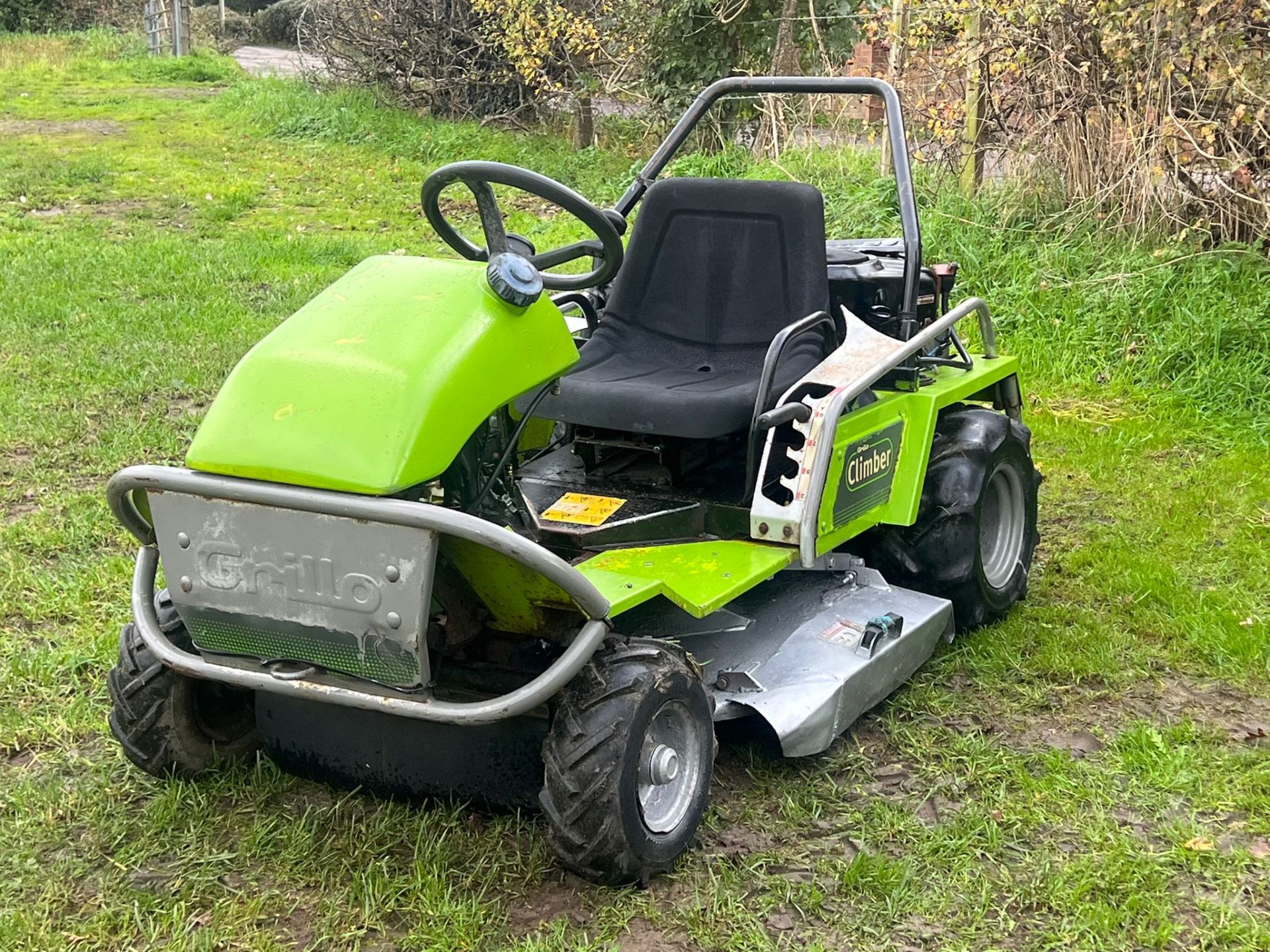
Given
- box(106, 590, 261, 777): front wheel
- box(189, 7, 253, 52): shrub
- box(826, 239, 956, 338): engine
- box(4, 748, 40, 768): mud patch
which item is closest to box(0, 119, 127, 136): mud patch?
box(189, 7, 253, 52): shrub

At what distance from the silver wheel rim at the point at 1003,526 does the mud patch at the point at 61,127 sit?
10027 mm

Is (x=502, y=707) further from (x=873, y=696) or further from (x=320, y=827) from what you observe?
(x=873, y=696)

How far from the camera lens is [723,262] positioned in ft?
12.0

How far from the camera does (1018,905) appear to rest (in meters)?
2.54

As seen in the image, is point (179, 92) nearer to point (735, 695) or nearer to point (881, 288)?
point (881, 288)

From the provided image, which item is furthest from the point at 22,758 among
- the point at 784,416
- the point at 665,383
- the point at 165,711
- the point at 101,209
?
the point at 101,209

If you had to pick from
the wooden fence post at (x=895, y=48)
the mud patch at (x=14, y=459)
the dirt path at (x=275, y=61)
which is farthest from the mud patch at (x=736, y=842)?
the dirt path at (x=275, y=61)

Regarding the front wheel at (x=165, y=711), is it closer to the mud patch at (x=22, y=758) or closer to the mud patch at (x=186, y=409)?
the mud patch at (x=22, y=758)

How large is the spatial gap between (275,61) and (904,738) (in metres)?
16.9

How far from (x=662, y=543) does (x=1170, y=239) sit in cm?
367

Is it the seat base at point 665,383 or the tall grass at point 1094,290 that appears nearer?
the seat base at point 665,383

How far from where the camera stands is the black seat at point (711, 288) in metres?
3.50

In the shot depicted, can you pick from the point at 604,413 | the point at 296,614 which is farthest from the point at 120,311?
the point at 296,614

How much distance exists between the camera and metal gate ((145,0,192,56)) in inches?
679
